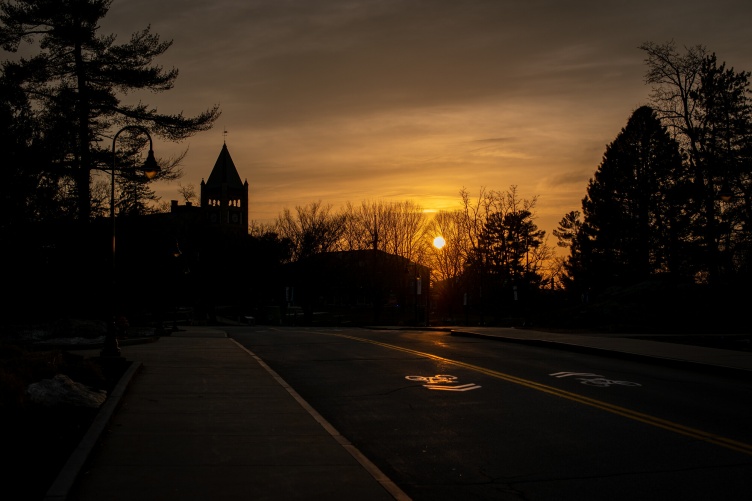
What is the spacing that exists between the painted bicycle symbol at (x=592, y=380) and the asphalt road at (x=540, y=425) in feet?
0.08

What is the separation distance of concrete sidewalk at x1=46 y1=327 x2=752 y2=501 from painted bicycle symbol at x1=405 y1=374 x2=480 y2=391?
117 inches

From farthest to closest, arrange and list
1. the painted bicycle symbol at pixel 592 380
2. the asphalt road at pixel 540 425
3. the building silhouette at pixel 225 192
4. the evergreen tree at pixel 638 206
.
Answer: the building silhouette at pixel 225 192 < the evergreen tree at pixel 638 206 < the painted bicycle symbol at pixel 592 380 < the asphalt road at pixel 540 425

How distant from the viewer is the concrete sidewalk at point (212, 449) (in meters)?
6.68

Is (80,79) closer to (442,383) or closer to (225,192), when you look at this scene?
(442,383)

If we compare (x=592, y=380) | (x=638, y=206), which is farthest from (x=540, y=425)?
(x=638, y=206)

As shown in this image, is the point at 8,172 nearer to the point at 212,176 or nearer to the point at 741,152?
the point at 741,152

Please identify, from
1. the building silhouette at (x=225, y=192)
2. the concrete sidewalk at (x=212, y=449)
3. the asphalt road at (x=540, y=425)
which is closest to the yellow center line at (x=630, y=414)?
the asphalt road at (x=540, y=425)

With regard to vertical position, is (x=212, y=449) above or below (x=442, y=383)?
below

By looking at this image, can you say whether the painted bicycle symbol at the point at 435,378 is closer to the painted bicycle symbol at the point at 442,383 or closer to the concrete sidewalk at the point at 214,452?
the painted bicycle symbol at the point at 442,383

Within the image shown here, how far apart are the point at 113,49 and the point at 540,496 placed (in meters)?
36.0

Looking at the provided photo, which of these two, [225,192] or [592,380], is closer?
[592,380]

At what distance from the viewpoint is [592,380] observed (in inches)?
605

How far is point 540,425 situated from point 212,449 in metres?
4.74

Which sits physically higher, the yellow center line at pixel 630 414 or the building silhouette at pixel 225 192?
the building silhouette at pixel 225 192
